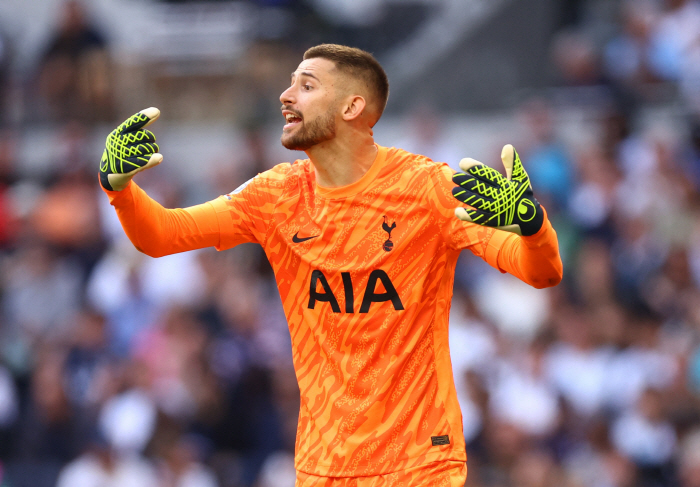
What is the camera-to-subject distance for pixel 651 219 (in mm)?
9477

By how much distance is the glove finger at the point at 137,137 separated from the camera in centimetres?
423

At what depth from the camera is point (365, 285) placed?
4.43 metres

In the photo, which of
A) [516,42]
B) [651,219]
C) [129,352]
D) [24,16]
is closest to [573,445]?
[651,219]

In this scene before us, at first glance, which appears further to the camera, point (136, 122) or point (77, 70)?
point (77, 70)

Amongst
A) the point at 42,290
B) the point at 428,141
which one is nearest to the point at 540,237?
the point at 428,141

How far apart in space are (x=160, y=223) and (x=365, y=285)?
3.04 ft

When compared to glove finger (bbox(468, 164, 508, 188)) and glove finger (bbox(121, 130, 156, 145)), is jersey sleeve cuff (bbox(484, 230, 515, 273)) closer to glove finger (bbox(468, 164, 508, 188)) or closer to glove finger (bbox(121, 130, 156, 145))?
glove finger (bbox(468, 164, 508, 188))

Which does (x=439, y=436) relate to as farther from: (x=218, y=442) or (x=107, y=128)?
(x=107, y=128)

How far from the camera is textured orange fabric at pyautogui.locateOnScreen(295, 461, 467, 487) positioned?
168 inches

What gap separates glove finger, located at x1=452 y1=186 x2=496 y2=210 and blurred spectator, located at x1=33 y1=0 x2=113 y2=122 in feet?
28.0

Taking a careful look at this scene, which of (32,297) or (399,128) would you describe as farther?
(399,128)

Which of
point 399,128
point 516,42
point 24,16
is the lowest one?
point 399,128

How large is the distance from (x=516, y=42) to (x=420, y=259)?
7.57 m

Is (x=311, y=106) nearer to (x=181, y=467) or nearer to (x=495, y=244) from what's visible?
(x=495, y=244)
